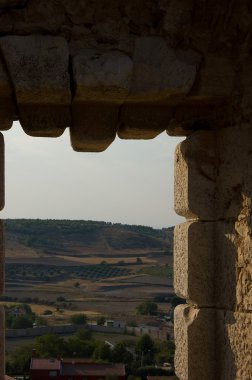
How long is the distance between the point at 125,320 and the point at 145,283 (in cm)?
1716

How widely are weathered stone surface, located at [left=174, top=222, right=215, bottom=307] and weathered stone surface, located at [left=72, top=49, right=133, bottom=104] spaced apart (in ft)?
3.22

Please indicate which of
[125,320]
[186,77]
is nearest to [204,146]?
[186,77]

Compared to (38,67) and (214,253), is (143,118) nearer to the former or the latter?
(38,67)

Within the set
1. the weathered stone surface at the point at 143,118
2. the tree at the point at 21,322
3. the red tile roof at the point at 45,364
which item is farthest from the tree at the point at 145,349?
the weathered stone surface at the point at 143,118

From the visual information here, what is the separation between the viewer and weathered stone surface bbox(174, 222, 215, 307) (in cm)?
432

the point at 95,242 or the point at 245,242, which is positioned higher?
the point at 95,242

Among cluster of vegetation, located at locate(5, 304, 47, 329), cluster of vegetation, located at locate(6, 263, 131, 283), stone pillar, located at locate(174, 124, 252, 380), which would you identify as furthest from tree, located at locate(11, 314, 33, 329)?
stone pillar, located at locate(174, 124, 252, 380)

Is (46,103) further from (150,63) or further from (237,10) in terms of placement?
(237,10)

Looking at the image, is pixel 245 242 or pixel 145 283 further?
pixel 145 283

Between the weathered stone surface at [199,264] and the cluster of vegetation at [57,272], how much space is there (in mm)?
69344

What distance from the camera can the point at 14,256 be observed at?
7775 cm

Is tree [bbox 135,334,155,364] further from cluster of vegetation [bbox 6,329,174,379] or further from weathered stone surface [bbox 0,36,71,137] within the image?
weathered stone surface [bbox 0,36,71,137]

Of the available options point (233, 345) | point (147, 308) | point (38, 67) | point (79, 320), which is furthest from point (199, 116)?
point (147, 308)

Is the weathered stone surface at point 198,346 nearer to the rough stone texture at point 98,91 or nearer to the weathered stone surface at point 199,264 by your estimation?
the weathered stone surface at point 199,264
